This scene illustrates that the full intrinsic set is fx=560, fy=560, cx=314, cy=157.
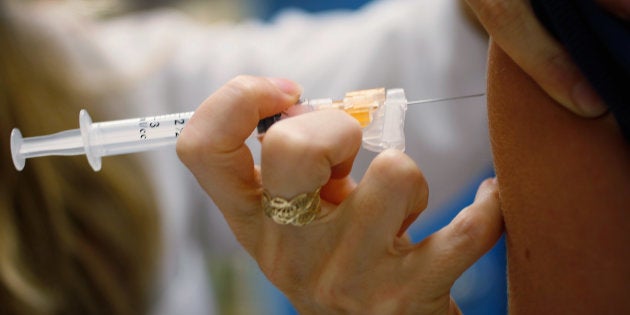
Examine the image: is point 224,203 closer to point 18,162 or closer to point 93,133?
point 93,133

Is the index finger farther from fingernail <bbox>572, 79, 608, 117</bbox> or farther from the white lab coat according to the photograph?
the white lab coat

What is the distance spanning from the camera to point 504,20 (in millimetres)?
600

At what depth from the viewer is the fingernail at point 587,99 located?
1.90 feet

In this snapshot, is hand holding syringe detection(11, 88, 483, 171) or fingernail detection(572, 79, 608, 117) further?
hand holding syringe detection(11, 88, 483, 171)

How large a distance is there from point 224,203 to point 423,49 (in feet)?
2.88

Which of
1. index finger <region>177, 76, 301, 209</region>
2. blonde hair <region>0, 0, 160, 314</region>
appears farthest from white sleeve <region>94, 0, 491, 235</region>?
index finger <region>177, 76, 301, 209</region>

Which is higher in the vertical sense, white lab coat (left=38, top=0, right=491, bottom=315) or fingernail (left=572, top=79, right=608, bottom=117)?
fingernail (left=572, top=79, right=608, bottom=117)

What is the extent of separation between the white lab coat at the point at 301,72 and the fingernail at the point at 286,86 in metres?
0.60

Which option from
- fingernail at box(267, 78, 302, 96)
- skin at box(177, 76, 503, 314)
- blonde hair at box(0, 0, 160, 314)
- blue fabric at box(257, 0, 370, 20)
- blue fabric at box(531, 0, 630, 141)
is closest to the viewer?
blue fabric at box(531, 0, 630, 141)

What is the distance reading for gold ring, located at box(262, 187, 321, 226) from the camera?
707 millimetres

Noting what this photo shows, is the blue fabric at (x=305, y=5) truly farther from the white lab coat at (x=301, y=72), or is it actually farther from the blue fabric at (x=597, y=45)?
the blue fabric at (x=597, y=45)

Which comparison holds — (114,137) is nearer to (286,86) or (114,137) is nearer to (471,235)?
(286,86)

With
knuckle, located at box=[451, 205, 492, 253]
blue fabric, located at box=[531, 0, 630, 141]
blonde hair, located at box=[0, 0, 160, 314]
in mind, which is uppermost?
blue fabric, located at box=[531, 0, 630, 141]

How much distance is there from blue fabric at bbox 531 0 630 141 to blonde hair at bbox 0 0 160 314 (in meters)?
1.24
